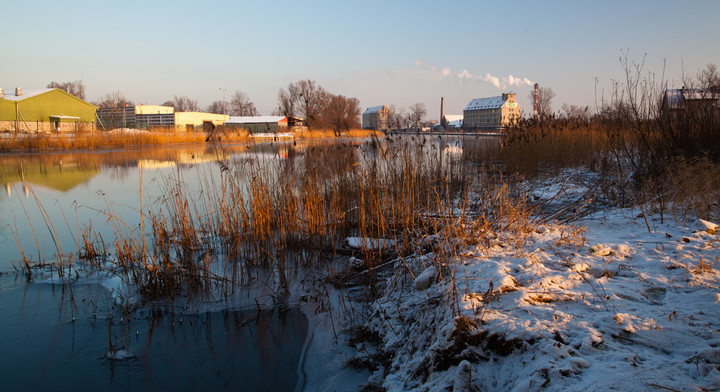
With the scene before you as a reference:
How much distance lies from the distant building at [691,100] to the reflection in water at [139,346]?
647 centimetres

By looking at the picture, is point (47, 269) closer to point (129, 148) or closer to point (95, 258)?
point (95, 258)

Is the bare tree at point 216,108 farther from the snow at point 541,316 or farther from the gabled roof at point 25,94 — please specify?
the snow at point 541,316

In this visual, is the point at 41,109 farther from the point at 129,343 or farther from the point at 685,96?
the point at 685,96

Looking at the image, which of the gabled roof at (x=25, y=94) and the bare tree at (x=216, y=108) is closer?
the gabled roof at (x=25, y=94)

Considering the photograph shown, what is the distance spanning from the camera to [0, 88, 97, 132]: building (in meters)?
36.1

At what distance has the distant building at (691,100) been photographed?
5746 mm

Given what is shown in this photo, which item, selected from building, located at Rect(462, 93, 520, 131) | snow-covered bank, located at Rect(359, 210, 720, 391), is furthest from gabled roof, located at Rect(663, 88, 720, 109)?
building, located at Rect(462, 93, 520, 131)

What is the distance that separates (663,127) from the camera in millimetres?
5883

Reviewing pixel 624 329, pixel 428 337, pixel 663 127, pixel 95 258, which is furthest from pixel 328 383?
pixel 663 127

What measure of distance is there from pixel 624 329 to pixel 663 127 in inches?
219

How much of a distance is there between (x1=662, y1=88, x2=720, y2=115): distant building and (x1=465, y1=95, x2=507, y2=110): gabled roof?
8080cm

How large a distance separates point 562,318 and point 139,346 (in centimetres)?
294

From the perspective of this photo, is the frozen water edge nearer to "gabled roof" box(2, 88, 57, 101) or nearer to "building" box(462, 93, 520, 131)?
"gabled roof" box(2, 88, 57, 101)

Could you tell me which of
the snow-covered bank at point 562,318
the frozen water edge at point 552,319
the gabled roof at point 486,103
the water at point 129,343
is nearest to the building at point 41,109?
the water at point 129,343
